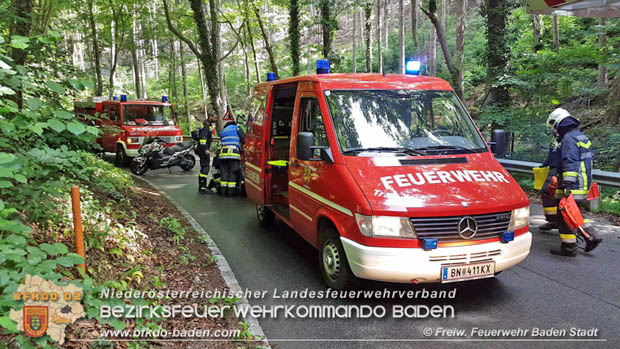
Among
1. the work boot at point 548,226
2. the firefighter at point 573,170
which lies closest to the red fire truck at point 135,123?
the work boot at point 548,226

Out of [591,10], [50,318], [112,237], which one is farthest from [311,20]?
[50,318]

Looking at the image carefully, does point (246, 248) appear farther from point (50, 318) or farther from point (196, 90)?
point (196, 90)

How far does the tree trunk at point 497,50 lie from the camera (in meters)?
11.6

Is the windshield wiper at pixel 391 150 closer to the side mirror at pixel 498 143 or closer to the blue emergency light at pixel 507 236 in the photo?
Result: the blue emergency light at pixel 507 236

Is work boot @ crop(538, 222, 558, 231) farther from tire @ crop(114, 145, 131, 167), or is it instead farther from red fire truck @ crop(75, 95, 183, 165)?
tire @ crop(114, 145, 131, 167)

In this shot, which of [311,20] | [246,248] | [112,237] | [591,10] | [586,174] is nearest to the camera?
[112,237]

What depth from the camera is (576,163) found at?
5508 millimetres

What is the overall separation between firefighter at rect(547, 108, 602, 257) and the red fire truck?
38.7 ft

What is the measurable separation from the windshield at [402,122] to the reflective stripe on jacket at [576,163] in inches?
59.0

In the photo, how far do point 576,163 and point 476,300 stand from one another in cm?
261

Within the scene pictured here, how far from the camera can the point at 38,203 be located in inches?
143

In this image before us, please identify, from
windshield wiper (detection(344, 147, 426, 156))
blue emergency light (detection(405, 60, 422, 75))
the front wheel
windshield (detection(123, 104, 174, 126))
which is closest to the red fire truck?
windshield (detection(123, 104, 174, 126))

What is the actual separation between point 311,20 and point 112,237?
52.0ft

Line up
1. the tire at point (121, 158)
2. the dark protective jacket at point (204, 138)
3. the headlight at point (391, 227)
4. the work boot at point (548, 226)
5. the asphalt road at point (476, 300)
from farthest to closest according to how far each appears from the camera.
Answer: the tire at point (121, 158) → the dark protective jacket at point (204, 138) → the work boot at point (548, 226) → the headlight at point (391, 227) → the asphalt road at point (476, 300)
